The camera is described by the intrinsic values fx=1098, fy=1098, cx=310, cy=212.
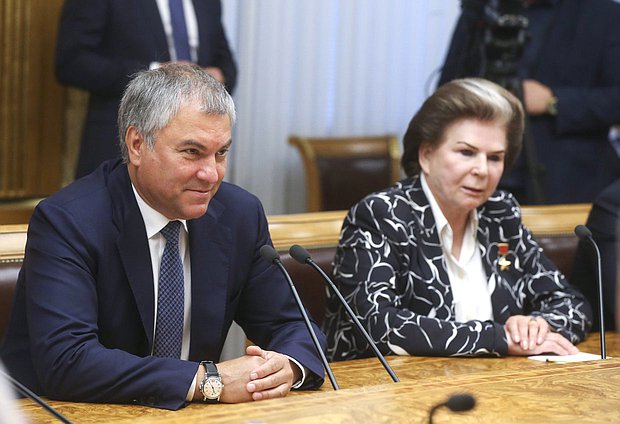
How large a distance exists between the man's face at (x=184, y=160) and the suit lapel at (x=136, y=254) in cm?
7

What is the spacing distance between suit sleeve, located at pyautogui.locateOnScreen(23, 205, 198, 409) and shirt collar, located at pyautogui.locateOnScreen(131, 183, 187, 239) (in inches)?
6.4

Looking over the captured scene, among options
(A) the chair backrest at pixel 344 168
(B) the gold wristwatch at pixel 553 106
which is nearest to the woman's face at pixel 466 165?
(B) the gold wristwatch at pixel 553 106

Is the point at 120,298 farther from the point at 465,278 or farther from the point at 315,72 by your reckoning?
the point at 315,72

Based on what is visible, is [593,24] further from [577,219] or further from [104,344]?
[104,344]

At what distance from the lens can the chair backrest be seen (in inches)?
203

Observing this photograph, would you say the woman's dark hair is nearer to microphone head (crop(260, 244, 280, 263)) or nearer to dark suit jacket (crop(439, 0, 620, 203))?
microphone head (crop(260, 244, 280, 263))

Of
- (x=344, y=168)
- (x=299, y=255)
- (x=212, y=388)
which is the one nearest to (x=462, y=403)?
(x=212, y=388)

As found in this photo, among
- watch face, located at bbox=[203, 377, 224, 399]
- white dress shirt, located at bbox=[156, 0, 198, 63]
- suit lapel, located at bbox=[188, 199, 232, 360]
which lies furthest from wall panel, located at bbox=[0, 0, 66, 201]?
watch face, located at bbox=[203, 377, 224, 399]

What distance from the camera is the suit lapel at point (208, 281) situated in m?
2.59

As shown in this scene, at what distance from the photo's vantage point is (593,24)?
→ 4.71 metres

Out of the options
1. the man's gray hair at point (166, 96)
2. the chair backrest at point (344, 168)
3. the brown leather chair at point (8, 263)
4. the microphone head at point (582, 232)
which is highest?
the man's gray hair at point (166, 96)

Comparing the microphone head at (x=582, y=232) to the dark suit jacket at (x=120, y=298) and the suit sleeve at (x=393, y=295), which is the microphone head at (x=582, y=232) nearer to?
A: the suit sleeve at (x=393, y=295)

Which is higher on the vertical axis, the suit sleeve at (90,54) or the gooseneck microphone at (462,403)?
the suit sleeve at (90,54)

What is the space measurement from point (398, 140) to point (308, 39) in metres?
0.74
